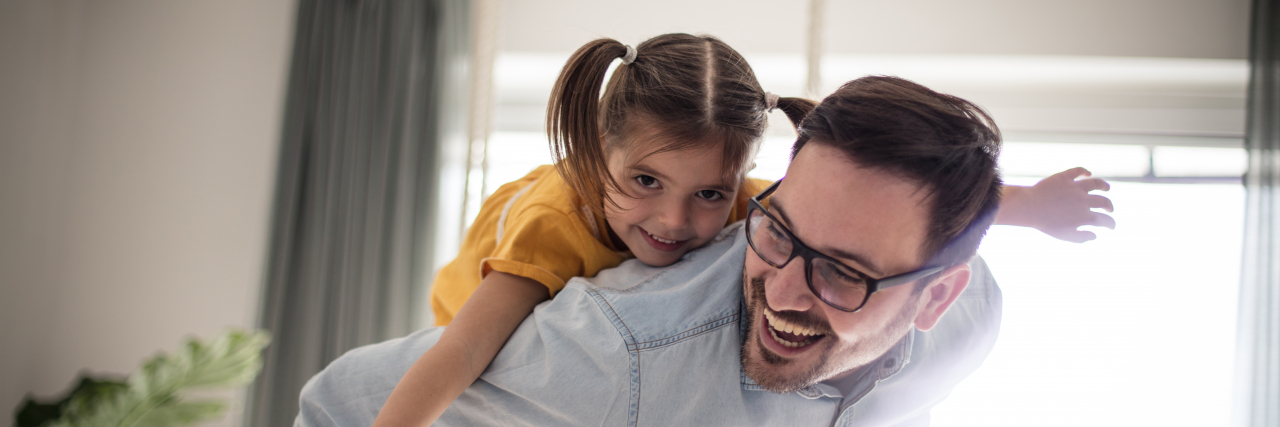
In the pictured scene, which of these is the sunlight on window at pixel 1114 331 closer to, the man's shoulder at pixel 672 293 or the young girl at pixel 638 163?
the young girl at pixel 638 163

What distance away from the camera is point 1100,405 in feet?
7.52

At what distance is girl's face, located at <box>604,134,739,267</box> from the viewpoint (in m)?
0.87

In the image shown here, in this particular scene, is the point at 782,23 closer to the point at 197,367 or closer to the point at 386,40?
the point at 386,40

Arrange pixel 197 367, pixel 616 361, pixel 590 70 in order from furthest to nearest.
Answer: pixel 197 367, pixel 590 70, pixel 616 361

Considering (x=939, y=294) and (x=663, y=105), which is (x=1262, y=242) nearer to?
(x=939, y=294)

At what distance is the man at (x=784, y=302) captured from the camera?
694mm

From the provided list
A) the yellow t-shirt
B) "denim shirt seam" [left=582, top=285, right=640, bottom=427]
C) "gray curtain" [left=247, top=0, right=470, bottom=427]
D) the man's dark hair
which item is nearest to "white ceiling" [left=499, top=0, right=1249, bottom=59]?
"gray curtain" [left=247, top=0, right=470, bottom=427]

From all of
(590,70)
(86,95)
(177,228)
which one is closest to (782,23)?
(590,70)

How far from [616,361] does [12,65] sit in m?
2.83

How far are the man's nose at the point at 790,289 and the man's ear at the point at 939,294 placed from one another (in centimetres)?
18

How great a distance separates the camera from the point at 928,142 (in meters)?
0.70

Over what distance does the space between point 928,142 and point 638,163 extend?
1.24 ft

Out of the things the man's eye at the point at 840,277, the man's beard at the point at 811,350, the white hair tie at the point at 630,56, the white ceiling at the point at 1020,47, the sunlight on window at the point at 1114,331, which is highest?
the white ceiling at the point at 1020,47

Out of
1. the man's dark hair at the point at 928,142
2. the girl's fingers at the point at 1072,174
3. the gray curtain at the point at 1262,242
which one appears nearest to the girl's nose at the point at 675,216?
the man's dark hair at the point at 928,142
